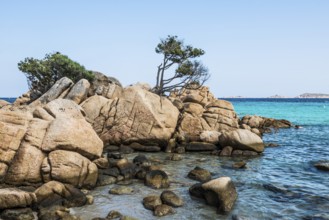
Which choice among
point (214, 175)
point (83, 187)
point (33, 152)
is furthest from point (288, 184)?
point (33, 152)

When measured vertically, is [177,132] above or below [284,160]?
above

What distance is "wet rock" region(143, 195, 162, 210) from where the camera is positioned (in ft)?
44.9

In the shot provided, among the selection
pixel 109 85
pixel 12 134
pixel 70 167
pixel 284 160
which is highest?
pixel 109 85

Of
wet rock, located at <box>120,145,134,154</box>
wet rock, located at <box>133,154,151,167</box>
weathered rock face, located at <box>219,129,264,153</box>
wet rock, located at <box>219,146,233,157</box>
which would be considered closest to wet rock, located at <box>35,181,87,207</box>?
wet rock, located at <box>133,154,151,167</box>

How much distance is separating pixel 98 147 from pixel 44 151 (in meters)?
2.94

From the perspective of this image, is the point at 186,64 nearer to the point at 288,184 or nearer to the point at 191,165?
the point at 191,165

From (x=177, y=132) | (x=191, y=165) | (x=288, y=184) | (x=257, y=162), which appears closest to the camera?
(x=288, y=184)

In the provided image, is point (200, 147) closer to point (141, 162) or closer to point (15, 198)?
point (141, 162)

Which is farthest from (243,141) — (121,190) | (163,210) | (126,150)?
(163,210)

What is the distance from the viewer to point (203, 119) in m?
31.2

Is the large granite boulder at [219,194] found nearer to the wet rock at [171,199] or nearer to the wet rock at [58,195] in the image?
the wet rock at [171,199]

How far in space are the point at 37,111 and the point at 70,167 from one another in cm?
571

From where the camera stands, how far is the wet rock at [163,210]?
42.4ft

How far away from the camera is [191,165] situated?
22031 millimetres
